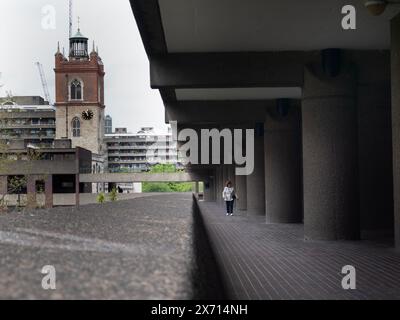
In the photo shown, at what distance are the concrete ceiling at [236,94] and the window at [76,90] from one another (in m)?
126

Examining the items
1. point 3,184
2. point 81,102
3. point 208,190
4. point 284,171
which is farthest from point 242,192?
point 81,102

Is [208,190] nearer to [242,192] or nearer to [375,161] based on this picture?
[242,192]

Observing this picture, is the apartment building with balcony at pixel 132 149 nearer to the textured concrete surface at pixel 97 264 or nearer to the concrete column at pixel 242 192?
the concrete column at pixel 242 192

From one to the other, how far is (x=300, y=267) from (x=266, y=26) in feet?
18.1

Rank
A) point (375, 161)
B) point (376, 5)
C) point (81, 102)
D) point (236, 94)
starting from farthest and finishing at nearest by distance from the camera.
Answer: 1. point (81, 102)
2. point (236, 94)
3. point (375, 161)
4. point (376, 5)

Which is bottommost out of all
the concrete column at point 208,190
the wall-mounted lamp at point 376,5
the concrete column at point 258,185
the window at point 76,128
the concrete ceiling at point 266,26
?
the concrete column at point 208,190

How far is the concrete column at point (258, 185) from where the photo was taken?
29500mm

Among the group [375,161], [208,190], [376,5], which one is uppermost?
[376,5]

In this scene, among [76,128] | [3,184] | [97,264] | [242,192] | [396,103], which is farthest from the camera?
[76,128]

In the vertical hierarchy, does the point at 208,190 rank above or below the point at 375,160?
below

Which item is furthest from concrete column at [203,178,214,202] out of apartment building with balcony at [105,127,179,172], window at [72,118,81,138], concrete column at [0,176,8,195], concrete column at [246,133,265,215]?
apartment building with balcony at [105,127,179,172]

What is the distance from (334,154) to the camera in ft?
51.4

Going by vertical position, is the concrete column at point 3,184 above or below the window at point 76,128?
below

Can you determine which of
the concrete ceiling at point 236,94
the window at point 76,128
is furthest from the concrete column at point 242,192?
the window at point 76,128
